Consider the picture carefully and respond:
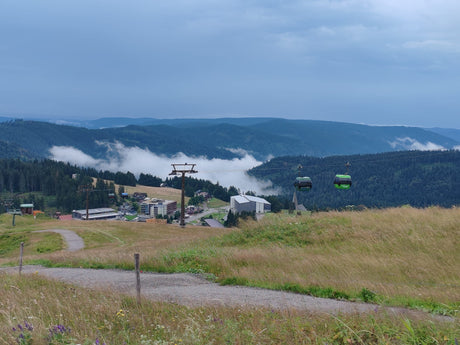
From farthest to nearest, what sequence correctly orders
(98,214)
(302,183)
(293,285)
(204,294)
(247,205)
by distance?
1. (98,214)
2. (247,205)
3. (302,183)
4. (293,285)
5. (204,294)

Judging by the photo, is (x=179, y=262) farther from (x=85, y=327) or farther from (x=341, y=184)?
(x=341, y=184)

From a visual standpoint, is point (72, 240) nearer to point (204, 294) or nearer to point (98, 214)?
point (204, 294)

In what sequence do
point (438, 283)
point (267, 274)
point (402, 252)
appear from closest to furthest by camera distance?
1. point (438, 283)
2. point (267, 274)
3. point (402, 252)

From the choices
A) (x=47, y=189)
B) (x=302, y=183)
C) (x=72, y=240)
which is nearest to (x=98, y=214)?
(x=47, y=189)

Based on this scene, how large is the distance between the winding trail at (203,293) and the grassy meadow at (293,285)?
0.66 meters

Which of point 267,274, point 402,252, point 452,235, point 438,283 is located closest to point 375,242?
point 402,252

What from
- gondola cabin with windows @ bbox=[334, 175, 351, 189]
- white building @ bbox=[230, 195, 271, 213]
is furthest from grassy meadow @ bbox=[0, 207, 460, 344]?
white building @ bbox=[230, 195, 271, 213]

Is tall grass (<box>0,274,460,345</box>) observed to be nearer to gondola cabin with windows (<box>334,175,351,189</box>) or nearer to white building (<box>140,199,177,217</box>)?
gondola cabin with windows (<box>334,175,351,189</box>)

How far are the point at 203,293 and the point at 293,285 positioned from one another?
9.52ft

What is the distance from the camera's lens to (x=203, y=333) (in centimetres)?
646

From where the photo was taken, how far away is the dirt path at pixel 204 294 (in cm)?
931

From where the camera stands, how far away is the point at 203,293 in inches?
455

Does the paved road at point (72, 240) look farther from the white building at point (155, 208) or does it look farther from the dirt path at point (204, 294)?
the white building at point (155, 208)

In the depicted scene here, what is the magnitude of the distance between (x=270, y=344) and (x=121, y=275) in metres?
10.8
